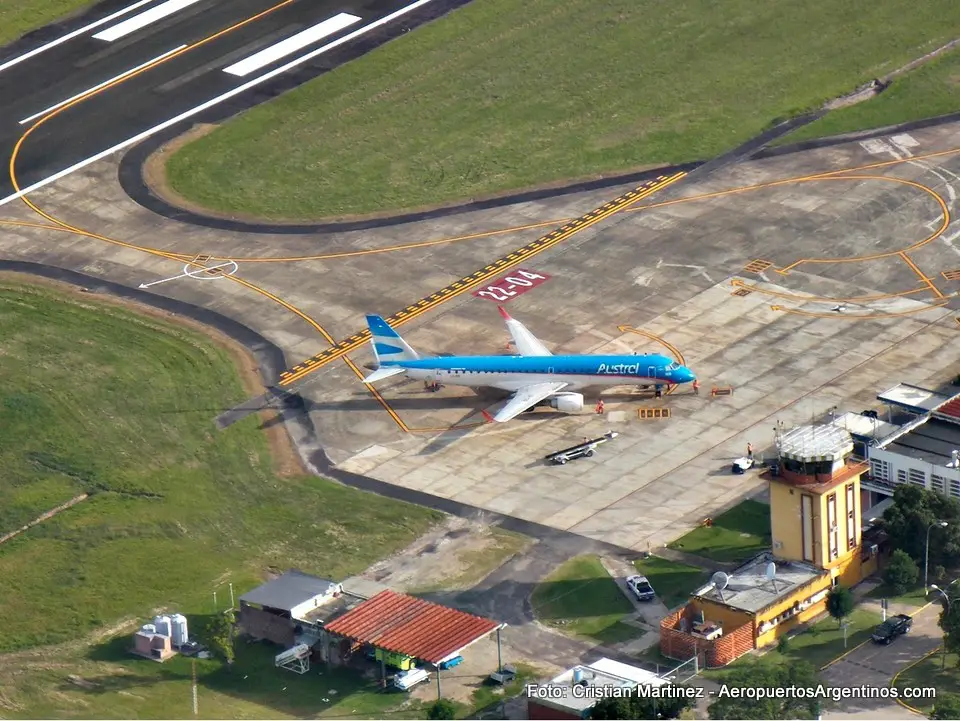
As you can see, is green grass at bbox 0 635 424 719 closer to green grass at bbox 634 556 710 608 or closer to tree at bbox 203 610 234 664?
tree at bbox 203 610 234 664

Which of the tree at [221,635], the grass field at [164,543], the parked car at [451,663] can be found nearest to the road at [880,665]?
the parked car at [451,663]

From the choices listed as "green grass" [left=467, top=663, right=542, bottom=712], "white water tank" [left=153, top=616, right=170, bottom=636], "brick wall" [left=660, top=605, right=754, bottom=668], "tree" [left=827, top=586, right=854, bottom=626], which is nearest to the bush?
"brick wall" [left=660, top=605, right=754, bottom=668]

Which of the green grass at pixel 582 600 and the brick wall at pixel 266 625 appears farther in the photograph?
the green grass at pixel 582 600

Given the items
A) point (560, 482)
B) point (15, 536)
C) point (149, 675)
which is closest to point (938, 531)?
point (560, 482)

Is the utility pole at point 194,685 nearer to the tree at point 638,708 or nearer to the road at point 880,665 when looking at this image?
the tree at point 638,708

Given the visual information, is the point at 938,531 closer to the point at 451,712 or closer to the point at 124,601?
the point at 451,712

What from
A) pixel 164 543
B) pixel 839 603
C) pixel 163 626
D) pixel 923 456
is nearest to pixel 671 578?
pixel 839 603
